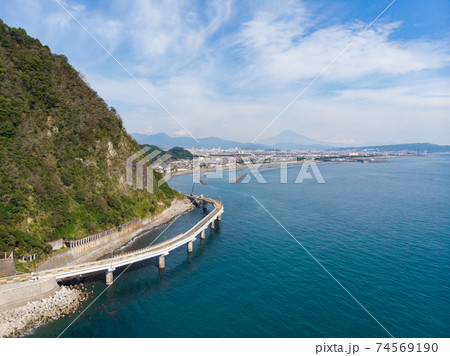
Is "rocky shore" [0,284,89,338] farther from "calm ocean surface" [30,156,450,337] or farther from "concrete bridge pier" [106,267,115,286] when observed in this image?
"concrete bridge pier" [106,267,115,286]

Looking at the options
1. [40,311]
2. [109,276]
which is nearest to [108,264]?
[109,276]

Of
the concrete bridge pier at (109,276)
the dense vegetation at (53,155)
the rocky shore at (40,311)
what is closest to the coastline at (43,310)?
the rocky shore at (40,311)

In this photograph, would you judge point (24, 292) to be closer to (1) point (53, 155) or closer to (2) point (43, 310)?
(2) point (43, 310)

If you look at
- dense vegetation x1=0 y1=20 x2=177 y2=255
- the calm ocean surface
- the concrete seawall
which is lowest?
the calm ocean surface

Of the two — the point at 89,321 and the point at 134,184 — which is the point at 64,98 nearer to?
the point at 134,184

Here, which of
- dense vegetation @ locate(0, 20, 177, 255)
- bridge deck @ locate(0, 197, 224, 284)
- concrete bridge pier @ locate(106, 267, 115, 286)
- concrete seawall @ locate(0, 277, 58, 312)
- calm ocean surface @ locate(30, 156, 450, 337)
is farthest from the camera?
dense vegetation @ locate(0, 20, 177, 255)

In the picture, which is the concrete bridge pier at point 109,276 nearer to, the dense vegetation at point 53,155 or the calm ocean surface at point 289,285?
the calm ocean surface at point 289,285

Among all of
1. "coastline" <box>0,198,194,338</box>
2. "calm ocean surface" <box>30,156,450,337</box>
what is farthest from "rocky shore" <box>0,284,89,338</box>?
"calm ocean surface" <box>30,156,450,337</box>
